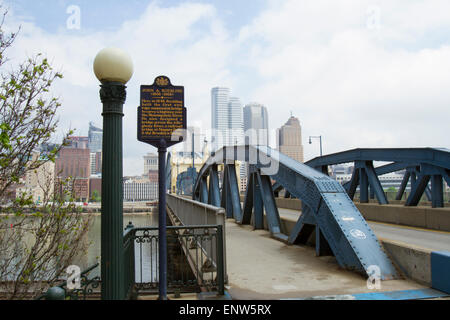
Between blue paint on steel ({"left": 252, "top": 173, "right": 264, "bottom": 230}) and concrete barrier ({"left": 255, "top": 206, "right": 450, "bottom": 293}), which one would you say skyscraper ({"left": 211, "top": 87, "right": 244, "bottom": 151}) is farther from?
concrete barrier ({"left": 255, "top": 206, "right": 450, "bottom": 293})

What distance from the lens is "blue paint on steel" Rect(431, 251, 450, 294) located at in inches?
211

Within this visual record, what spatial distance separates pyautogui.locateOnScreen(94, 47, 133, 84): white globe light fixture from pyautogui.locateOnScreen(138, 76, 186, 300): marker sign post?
2.64 ft

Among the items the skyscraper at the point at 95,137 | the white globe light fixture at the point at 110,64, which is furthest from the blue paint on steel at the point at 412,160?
the skyscraper at the point at 95,137

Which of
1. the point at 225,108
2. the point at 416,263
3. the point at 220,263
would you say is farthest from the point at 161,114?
the point at 225,108

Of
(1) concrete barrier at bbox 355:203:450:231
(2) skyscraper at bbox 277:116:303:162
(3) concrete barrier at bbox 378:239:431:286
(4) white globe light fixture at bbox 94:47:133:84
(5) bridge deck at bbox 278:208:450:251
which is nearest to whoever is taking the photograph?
(4) white globe light fixture at bbox 94:47:133:84

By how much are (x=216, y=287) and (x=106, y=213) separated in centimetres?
282

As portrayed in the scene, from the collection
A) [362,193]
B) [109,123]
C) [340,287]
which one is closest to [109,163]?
[109,123]

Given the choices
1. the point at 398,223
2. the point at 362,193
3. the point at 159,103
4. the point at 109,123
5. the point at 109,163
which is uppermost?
the point at 159,103

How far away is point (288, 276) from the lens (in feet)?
22.2

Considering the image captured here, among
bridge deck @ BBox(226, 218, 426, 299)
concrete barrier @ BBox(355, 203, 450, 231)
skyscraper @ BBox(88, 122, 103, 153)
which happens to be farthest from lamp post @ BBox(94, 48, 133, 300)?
skyscraper @ BBox(88, 122, 103, 153)

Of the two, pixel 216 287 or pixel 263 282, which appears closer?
pixel 216 287

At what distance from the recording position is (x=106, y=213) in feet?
13.0

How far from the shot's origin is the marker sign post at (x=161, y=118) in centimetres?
492

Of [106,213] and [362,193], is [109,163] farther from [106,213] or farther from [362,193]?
[362,193]
